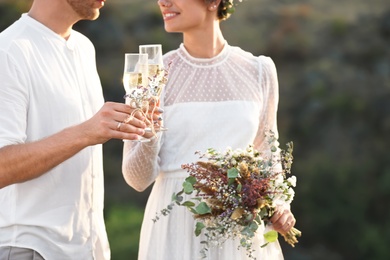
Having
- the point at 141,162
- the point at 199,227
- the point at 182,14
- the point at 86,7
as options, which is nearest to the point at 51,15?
the point at 86,7

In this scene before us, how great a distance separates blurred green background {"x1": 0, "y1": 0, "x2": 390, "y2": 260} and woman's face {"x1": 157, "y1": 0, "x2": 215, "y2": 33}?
6.62 m

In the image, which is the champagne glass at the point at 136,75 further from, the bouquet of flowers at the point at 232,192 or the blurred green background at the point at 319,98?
the blurred green background at the point at 319,98

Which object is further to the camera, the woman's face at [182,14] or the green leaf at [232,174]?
the woman's face at [182,14]

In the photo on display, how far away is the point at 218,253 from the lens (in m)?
4.51

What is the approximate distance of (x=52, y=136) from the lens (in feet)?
12.9

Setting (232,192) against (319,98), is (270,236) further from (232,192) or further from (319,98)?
(319,98)

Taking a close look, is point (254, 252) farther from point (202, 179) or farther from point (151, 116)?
point (151, 116)

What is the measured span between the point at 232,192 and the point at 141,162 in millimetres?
513

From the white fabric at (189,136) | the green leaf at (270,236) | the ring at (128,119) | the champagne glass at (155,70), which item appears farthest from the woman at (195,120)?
the ring at (128,119)

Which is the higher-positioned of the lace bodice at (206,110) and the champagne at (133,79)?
the champagne at (133,79)

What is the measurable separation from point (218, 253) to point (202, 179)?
406mm

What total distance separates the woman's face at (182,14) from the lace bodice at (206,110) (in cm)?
17

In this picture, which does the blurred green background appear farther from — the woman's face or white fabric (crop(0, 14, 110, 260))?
white fabric (crop(0, 14, 110, 260))

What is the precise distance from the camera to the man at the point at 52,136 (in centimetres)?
390
